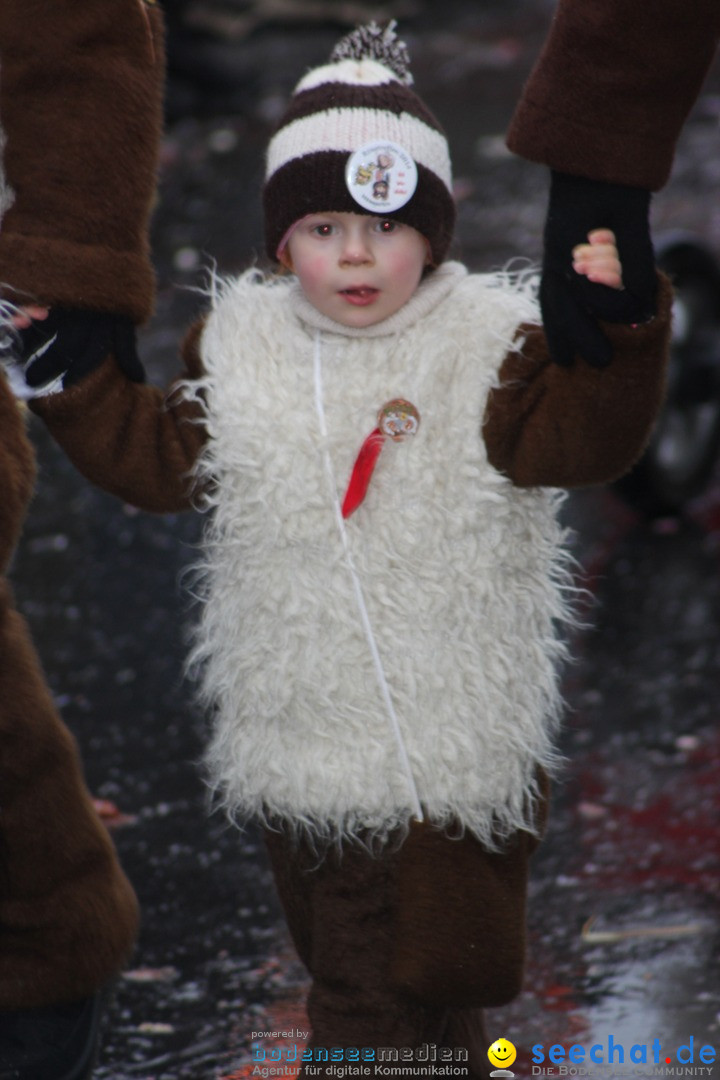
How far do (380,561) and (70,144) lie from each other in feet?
2.67

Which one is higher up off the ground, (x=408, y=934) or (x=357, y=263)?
(x=357, y=263)

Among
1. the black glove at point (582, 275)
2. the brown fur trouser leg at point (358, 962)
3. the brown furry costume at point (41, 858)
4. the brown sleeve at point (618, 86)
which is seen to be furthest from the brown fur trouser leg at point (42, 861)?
the brown sleeve at point (618, 86)

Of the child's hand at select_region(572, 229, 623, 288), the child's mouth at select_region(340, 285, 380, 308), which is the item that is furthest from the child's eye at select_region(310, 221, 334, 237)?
the child's hand at select_region(572, 229, 623, 288)

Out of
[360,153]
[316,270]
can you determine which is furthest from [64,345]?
[360,153]

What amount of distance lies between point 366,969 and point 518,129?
1.37 m

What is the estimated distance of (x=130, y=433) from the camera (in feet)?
8.60

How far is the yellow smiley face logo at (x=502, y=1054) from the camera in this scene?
Result: 3059 mm

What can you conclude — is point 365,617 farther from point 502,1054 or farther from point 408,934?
point 502,1054

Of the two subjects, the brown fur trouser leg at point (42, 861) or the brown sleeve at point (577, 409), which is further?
the brown fur trouser leg at point (42, 861)

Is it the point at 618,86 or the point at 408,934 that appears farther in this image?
the point at 408,934

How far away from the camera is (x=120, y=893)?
8.47ft

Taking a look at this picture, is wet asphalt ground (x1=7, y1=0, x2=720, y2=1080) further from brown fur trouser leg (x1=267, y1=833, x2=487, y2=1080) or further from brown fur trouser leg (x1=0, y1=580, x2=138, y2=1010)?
brown fur trouser leg (x1=0, y1=580, x2=138, y2=1010)

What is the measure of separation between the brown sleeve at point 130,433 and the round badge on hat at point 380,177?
1.36 ft

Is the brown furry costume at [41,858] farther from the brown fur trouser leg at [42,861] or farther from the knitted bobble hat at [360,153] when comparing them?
the knitted bobble hat at [360,153]
